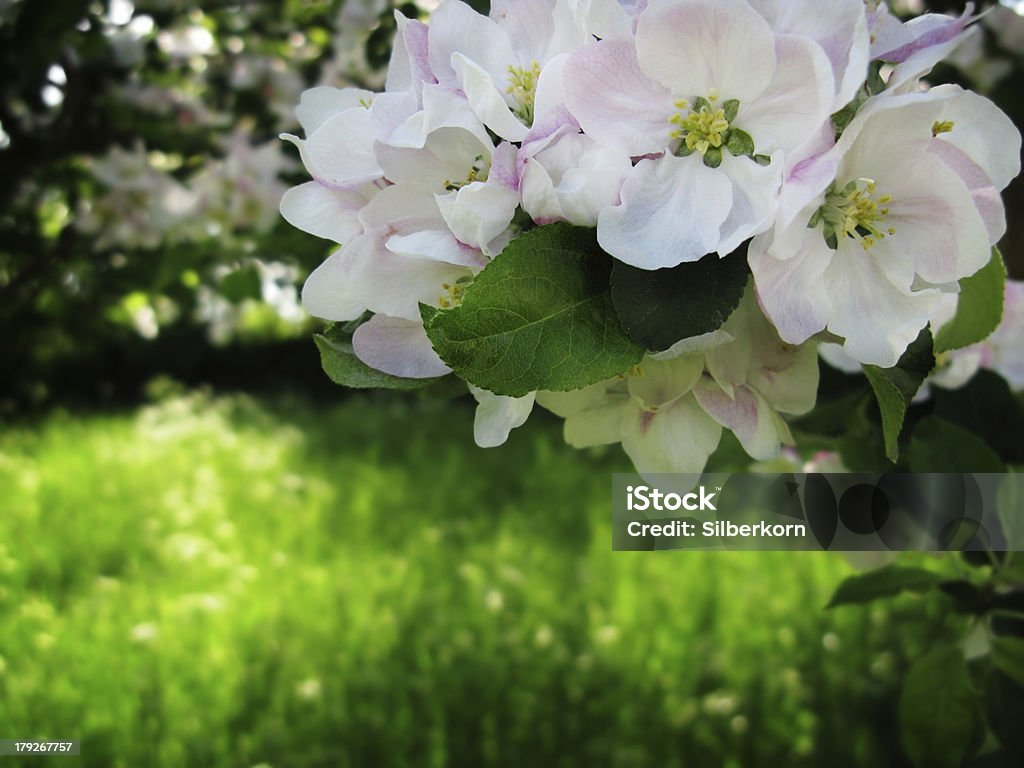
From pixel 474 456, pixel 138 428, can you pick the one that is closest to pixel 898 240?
pixel 474 456

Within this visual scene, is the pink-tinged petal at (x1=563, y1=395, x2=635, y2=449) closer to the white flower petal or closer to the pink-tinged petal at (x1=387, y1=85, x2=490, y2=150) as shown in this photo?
the white flower petal

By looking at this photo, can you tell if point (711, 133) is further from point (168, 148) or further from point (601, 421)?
point (168, 148)

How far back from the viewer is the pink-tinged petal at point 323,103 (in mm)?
643

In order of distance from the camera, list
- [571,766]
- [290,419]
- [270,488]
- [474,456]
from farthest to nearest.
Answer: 1. [290,419]
2. [474,456]
3. [270,488]
4. [571,766]

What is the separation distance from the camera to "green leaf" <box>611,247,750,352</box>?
50 centimetres

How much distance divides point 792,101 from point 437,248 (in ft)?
0.65

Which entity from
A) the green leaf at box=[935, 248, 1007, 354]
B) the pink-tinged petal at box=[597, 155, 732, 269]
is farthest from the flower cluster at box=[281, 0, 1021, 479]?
the green leaf at box=[935, 248, 1007, 354]

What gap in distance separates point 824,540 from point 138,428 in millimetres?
5137

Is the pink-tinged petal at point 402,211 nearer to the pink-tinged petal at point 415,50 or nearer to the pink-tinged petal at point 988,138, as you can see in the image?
the pink-tinged petal at point 415,50

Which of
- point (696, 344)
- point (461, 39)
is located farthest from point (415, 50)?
point (696, 344)

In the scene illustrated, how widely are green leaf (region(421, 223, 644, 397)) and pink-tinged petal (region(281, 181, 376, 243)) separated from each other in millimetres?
100

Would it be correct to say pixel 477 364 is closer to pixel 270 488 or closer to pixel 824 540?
pixel 824 540

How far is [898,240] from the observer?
53 cm

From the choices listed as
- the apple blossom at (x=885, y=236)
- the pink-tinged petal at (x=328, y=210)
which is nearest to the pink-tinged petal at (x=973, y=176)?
the apple blossom at (x=885, y=236)
